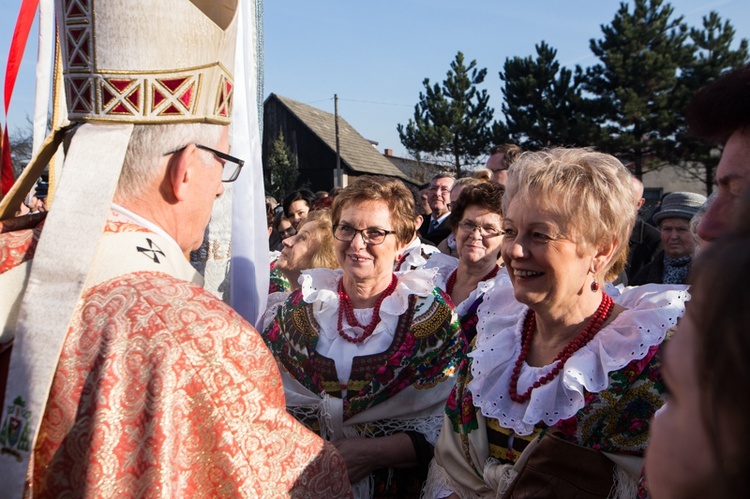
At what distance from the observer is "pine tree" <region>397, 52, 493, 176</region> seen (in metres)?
35.1

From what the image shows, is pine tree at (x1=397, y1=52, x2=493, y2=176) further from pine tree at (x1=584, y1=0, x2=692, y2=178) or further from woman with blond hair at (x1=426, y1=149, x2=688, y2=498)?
woman with blond hair at (x1=426, y1=149, x2=688, y2=498)

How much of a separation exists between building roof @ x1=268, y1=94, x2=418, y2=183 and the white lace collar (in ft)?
109

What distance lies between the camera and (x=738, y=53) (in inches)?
1162

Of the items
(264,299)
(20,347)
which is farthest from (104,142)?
(264,299)

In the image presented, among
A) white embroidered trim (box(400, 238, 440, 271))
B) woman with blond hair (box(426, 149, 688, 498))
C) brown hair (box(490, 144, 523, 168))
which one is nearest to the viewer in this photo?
woman with blond hair (box(426, 149, 688, 498))

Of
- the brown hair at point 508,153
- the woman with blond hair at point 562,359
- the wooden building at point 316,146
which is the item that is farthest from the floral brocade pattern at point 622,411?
the wooden building at point 316,146

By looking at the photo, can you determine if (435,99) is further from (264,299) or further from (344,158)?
(264,299)

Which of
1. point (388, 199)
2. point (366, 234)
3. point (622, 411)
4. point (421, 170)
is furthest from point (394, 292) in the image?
point (421, 170)

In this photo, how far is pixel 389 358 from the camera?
3043 millimetres

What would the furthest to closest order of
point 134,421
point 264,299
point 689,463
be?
point 264,299
point 134,421
point 689,463

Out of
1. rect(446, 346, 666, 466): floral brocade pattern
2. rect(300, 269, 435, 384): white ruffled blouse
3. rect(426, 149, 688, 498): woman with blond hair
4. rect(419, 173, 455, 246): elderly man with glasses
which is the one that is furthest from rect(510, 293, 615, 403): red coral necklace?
rect(419, 173, 455, 246): elderly man with glasses

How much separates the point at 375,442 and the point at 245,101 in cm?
151

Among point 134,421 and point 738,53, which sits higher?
point 738,53

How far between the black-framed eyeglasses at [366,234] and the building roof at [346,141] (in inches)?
1262
